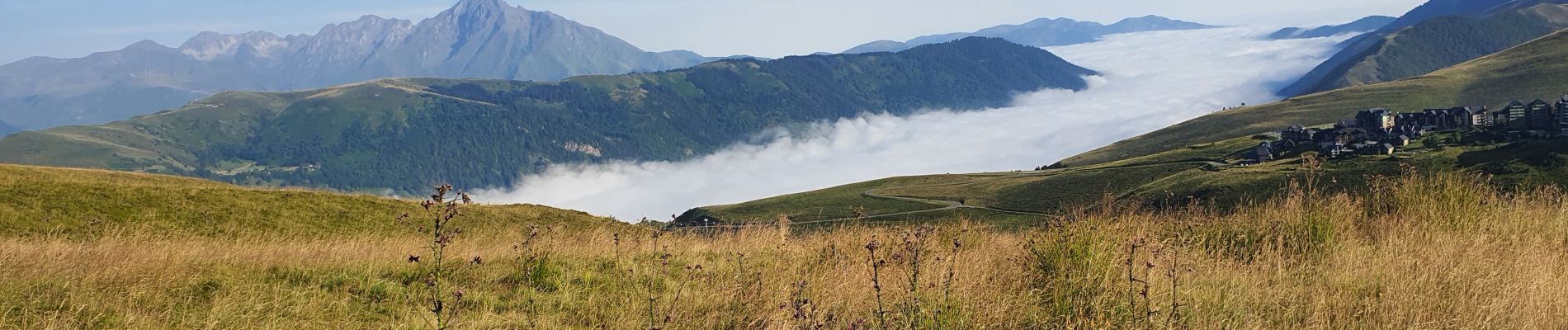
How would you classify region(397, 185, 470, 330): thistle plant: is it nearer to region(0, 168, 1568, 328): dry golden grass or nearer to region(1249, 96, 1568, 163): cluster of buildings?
region(0, 168, 1568, 328): dry golden grass

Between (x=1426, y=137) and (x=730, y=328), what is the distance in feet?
504

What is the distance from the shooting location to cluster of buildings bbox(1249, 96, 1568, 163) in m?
112

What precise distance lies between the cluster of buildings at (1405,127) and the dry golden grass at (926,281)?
120 m

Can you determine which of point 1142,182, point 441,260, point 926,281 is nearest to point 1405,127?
point 1142,182

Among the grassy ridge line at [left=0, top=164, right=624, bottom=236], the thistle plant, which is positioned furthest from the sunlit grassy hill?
the thistle plant

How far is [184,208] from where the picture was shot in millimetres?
31250

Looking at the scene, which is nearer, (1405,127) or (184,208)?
(184,208)

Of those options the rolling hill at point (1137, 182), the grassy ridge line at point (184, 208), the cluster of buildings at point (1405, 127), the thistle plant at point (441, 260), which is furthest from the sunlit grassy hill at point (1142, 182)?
the thistle plant at point (441, 260)

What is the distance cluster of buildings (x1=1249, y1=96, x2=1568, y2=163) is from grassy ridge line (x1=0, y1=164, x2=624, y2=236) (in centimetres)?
11729

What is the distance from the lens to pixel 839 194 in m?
177

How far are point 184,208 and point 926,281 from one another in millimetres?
32212

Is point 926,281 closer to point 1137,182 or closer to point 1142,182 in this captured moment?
point 1142,182

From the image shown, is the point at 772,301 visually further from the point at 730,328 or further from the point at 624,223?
the point at 624,223

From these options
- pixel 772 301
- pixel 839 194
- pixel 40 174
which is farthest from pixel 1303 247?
pixel 839 194
